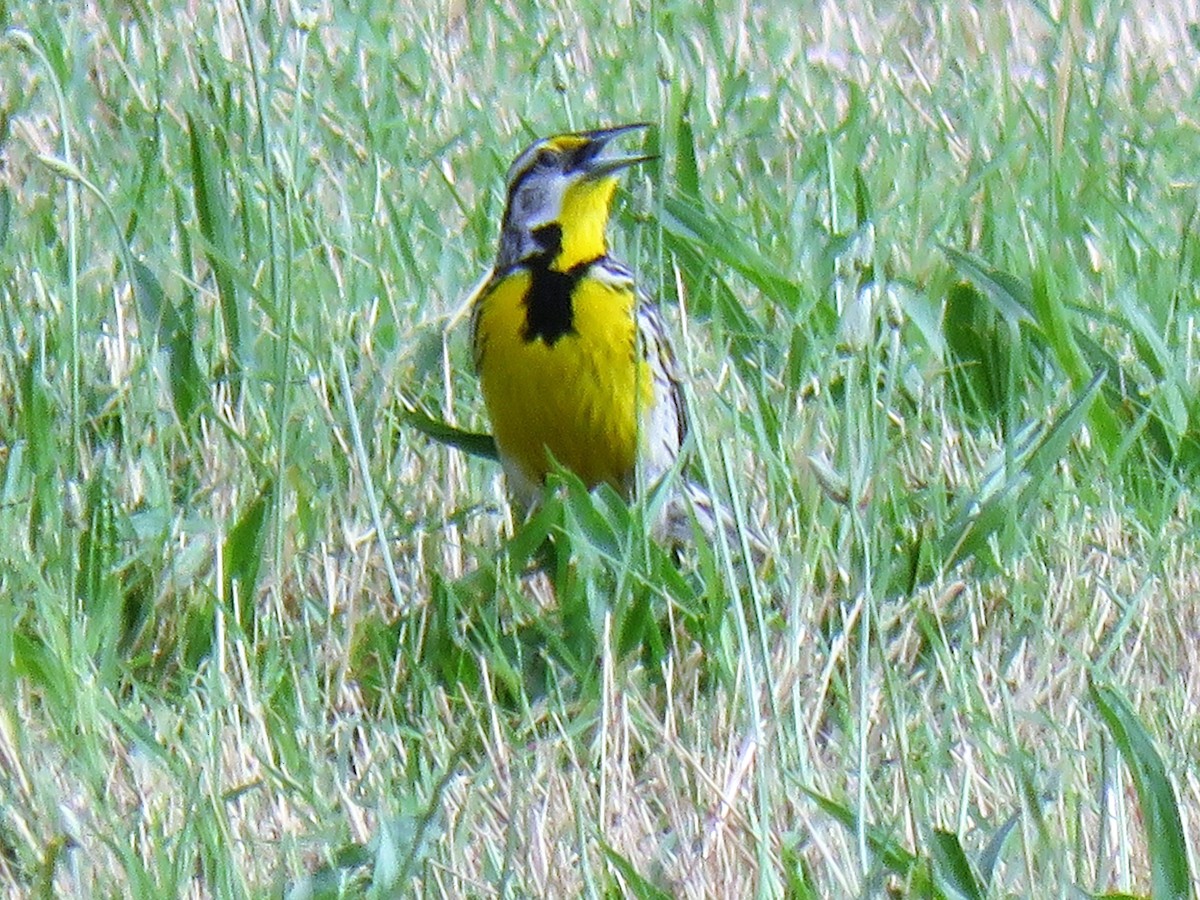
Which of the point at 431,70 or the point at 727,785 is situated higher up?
the point at 431,70

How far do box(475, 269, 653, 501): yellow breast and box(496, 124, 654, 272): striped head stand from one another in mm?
150

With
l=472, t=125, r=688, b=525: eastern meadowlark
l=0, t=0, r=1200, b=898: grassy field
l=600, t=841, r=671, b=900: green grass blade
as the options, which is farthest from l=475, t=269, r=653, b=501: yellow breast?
l=600, t=841, r=671, b=900: green grass blade

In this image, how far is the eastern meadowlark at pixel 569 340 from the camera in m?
3.77

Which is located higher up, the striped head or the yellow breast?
the striped head

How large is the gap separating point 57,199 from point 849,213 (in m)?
1.52

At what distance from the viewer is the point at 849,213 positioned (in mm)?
4531

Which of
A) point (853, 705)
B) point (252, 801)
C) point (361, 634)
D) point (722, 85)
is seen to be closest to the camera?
point (252, 801)

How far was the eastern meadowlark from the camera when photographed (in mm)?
3773

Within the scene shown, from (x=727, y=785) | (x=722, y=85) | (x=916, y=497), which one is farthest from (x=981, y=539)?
(x=722, y=85)

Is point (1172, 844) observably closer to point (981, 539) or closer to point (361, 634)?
point (981, 539)

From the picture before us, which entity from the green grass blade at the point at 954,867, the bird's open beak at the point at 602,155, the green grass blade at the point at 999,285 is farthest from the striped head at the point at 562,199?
the green grass blade at the point at 954,867

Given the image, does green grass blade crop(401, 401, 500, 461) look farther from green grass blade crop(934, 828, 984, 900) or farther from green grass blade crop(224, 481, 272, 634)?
green grass blade crop(934, 828, 984, 900)

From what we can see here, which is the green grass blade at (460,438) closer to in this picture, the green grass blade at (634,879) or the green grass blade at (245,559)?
the green grass blade at (245,559)

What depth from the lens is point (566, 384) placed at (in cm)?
378
